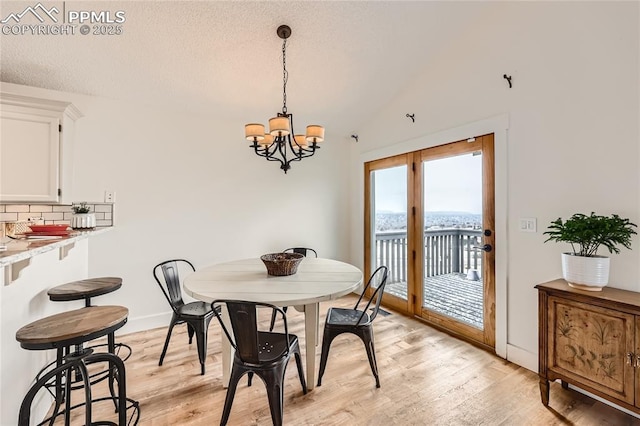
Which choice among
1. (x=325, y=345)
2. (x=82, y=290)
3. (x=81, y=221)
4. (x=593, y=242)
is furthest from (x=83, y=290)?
(x=593, y=242)

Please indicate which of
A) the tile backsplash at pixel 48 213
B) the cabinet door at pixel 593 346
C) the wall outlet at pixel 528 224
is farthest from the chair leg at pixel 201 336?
the wall outlet at pixel 528 224

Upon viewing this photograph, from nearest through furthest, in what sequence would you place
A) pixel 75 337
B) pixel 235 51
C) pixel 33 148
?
1. pixel 75 337
2. pixel 33 148
3. pixel 235 51

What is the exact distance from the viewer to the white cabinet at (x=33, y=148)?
219 centimetres

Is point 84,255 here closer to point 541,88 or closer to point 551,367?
point 551,367

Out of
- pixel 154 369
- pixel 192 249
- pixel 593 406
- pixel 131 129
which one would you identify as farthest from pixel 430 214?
pixel 131 129

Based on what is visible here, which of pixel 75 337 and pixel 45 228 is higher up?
pixel 45 228

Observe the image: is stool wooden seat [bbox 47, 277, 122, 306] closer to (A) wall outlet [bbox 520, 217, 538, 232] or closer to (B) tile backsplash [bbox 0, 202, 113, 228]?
(B) tile backsplash [bbox 0, 202, 113, 228]

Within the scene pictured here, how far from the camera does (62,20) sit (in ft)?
7.18

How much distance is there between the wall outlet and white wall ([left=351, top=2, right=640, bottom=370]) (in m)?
0.04

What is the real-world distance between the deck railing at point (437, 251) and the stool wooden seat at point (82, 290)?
2.94 meters

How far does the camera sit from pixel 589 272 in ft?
5.88

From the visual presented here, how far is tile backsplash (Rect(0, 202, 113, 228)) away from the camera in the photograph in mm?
2490

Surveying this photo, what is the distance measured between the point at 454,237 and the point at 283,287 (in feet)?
6.58

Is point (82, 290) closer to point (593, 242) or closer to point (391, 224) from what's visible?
point (391, 224)
